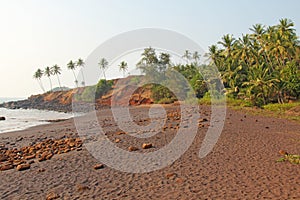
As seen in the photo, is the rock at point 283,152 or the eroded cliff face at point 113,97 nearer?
the rock at point 283,152

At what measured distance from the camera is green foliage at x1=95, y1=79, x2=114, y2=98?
293 feet

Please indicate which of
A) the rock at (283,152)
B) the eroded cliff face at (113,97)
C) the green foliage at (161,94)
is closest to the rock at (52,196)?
the rock at (283,152)

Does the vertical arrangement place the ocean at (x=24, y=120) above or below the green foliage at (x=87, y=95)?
below

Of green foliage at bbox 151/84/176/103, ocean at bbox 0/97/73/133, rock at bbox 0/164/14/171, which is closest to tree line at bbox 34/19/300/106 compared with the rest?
green foliage at bbox 151/84/176/103

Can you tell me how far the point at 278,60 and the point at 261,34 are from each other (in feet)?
19.4

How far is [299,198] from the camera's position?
23.7 feet

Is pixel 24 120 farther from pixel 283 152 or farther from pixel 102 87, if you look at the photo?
pixel 102 87

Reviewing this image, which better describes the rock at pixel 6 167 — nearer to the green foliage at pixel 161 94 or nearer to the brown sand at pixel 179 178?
the brown sand at pixel 179 178

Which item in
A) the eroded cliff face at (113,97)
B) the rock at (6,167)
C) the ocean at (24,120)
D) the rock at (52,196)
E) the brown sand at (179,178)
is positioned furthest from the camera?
the eroded cliff face at (113,97)

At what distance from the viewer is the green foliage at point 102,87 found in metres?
89.3

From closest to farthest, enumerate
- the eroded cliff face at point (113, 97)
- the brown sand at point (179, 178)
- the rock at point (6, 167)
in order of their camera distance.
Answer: the brown sand at point (179, 178), the rock at point (6, 167), the eroded cliff face at point (113, 97)

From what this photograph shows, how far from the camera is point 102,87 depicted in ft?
298

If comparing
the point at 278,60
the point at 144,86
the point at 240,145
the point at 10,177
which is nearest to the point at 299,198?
the point at 240,145

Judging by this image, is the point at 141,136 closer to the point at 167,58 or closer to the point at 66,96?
the point at 167,58
